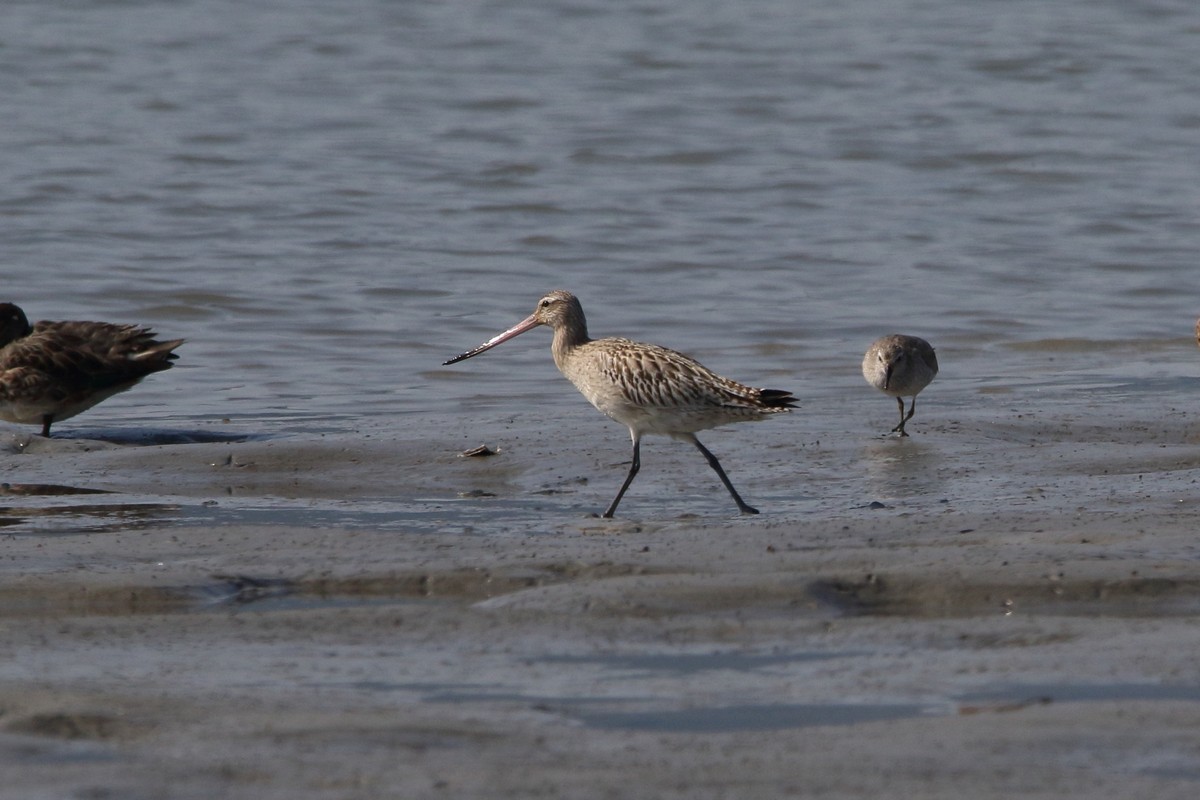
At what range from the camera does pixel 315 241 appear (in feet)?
57.9

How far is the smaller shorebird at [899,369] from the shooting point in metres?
10.4

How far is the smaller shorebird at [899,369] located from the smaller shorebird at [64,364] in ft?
13.5

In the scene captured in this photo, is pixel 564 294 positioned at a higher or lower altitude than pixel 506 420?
higher

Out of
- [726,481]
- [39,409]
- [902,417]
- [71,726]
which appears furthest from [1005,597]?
[39,409]

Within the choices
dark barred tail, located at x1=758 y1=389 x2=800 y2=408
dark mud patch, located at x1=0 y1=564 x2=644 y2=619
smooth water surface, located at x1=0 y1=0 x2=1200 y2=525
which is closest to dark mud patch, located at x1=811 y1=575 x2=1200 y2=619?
dark mud patch, located at x1=0 y1=564 x2=644 y2=619

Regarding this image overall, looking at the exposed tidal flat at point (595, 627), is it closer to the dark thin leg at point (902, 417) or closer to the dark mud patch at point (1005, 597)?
the dark mud patch at point (1005, 597)

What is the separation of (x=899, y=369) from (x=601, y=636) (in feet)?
16.4

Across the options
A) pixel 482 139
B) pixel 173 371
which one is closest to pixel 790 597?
pixel 173 371

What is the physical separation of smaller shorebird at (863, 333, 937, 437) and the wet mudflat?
4.84ft

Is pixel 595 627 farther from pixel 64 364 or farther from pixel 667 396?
pixel 64 364

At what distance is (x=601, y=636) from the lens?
5.77m

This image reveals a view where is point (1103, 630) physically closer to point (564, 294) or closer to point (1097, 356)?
point (564, 294)

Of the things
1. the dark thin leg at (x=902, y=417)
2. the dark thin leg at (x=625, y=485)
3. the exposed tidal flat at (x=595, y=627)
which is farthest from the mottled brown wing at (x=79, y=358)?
the dark thin leg at (x=902, y=417)

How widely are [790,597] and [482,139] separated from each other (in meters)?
16.7
